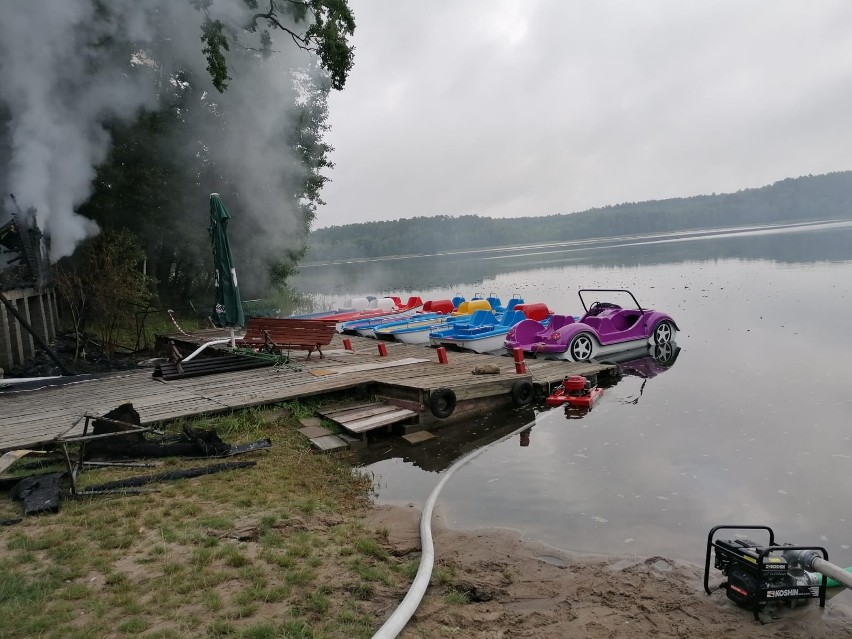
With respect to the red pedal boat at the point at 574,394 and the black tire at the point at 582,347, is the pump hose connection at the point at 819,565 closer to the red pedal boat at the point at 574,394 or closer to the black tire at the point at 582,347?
the red pedal boat at the point at 574,394

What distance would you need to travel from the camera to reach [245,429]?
283 inches

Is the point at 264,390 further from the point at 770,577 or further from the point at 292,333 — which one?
the point at 770,577

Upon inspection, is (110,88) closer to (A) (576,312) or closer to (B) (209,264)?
(B) (209,264)

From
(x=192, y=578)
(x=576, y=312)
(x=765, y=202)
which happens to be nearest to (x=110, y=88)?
(x=192, y=578)

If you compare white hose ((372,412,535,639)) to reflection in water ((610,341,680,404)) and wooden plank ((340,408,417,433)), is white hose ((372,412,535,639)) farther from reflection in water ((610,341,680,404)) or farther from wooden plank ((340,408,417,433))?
reflection in water ((610,341,680,404))

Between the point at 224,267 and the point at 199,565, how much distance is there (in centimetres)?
687

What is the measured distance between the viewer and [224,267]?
384 inches

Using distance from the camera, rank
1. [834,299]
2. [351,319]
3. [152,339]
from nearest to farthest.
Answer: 1. [152,339]
2. [351,319]
3. [834,299]

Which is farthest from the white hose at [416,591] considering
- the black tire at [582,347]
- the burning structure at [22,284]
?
the burning structure at [22,284]

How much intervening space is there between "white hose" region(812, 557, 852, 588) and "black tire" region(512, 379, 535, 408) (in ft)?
19.4

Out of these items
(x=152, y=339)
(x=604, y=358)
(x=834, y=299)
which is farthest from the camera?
(x=834, y=299)

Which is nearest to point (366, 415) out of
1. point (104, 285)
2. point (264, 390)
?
point (264, 390)

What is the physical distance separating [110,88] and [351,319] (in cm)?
904

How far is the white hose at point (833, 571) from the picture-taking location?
3.28m
